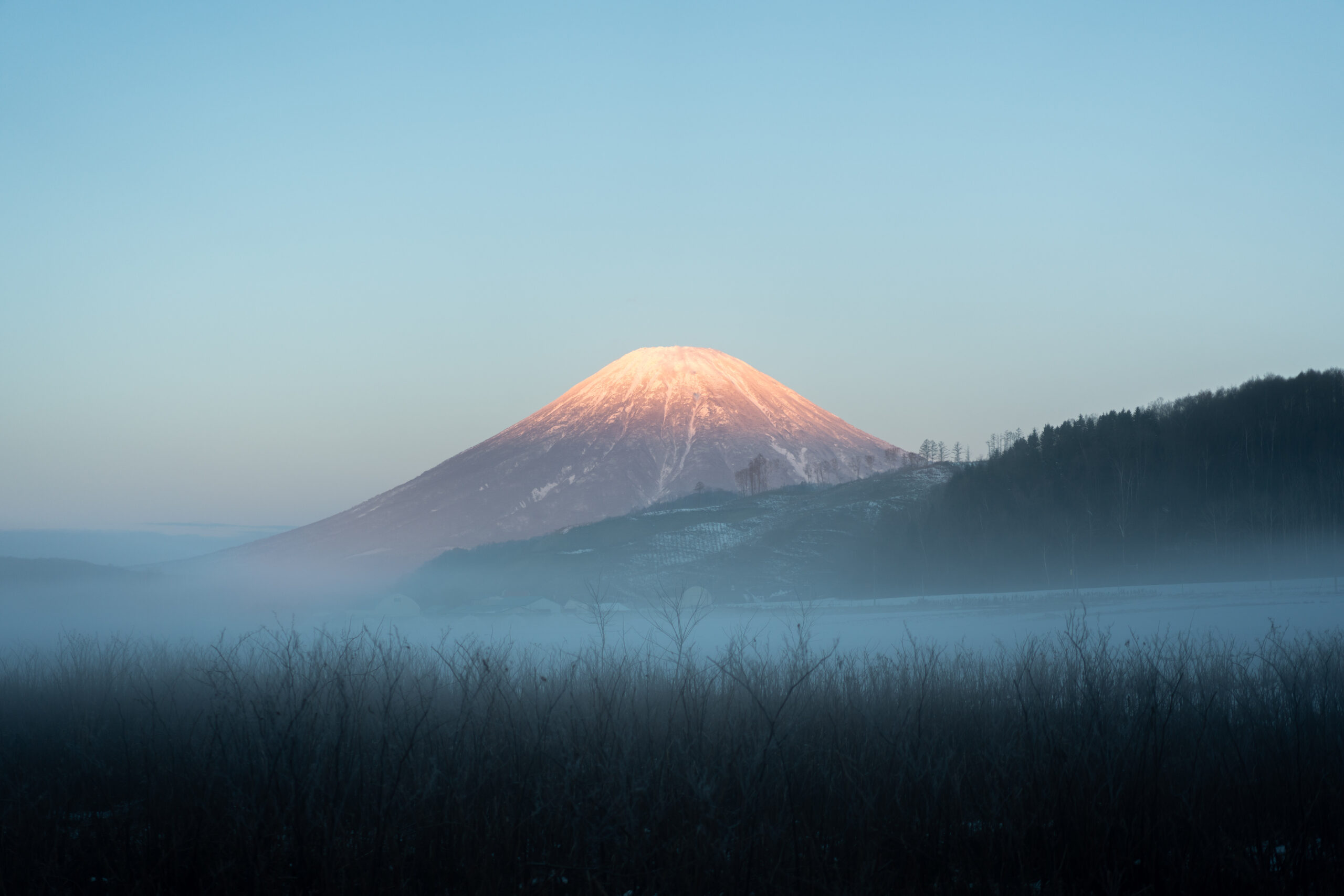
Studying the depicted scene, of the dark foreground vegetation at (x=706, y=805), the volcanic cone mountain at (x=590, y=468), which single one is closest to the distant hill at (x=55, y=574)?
the volcanic cone mountain at (x=590, y=468)

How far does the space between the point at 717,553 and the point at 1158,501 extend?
3223 cm

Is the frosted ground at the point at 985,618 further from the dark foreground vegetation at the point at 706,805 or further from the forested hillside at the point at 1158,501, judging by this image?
the dark foreground vegetation at the point at 706,805

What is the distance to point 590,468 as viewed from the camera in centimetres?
16512

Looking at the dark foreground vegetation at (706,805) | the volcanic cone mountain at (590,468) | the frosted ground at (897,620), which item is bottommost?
the frosted ground at (897,620)

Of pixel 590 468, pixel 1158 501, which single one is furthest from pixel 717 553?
pixel 590 468

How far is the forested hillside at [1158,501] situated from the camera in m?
35.1

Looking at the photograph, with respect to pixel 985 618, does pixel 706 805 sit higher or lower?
higher

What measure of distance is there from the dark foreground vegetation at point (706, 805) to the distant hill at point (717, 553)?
43.1 meters

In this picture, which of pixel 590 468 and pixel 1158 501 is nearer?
pixel 1158 501

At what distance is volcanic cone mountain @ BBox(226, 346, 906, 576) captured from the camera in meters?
150

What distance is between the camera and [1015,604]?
29484 mm

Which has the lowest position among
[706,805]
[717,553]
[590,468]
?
[717,553]

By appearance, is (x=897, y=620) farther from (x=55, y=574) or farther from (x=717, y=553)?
(x=55, y=574)

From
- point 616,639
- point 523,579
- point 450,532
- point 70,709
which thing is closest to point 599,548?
point 523,579
